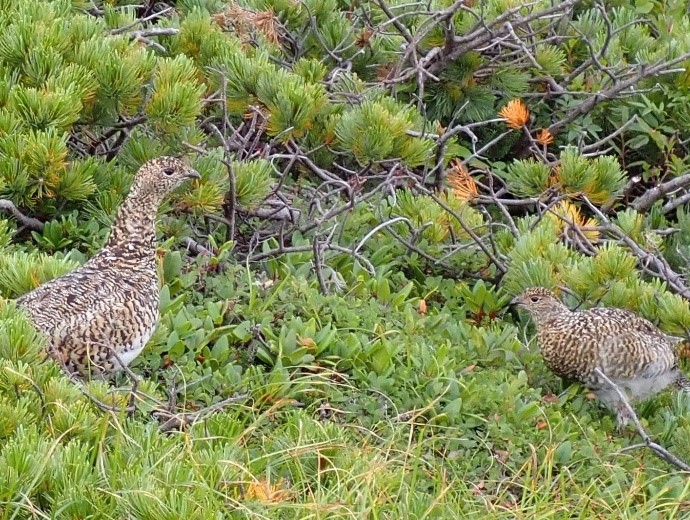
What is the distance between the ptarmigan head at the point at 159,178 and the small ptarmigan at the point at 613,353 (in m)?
1.63

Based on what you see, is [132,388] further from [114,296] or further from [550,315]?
[550,315]

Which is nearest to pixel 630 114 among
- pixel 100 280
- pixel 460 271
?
pixel 460 271

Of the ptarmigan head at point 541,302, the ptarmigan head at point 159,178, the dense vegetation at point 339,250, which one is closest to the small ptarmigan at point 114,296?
the ptarmigan head at point 159,178

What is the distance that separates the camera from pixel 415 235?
5.92 m

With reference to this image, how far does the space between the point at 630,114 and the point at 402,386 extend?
10.0 ft

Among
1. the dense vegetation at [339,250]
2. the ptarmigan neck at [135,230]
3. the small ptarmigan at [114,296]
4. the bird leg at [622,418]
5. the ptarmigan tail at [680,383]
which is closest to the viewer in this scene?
the dense vegetation at [339,250]

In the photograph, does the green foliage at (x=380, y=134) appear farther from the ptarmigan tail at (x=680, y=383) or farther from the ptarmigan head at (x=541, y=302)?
the ptarmigan tail at (x=680, y=383)

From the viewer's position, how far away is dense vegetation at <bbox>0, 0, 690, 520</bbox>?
3.73 meters

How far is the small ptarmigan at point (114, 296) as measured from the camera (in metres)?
4.21

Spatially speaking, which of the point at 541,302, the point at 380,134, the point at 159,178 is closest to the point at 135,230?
the point at 159,178

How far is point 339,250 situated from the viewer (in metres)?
5.73

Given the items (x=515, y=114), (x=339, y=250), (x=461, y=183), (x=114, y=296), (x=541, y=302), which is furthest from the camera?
(x=461, y=183)

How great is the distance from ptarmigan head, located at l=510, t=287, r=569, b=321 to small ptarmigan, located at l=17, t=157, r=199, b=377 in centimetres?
152

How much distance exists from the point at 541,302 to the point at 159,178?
169 cm
